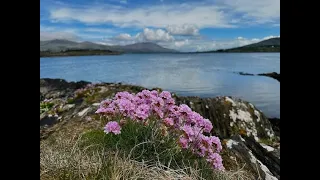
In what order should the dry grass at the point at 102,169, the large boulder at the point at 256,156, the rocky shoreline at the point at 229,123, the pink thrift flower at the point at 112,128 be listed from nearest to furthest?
1. the dry grass at the point at 102,169
2. the pink thrift flower at the point at 112,128
3. the large boulder at the point at 256,156
4. the rocky shoreline at the point at 229,123

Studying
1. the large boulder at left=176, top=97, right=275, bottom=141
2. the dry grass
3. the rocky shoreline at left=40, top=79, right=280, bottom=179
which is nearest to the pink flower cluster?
the dry grass

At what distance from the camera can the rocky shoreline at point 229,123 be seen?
3.13m

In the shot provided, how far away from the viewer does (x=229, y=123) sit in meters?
4.16

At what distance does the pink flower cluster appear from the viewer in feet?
8.19

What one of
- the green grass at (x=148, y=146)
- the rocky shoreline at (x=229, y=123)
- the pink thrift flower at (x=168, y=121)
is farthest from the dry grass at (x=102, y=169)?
the rocky shoreline at (x=229, y=123)

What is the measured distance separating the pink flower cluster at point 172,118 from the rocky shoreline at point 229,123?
52 cm

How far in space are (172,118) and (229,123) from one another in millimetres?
1668

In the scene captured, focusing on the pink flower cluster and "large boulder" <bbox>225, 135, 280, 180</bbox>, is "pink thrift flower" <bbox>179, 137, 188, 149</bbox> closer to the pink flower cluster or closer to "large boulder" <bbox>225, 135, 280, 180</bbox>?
the pink flower cluster

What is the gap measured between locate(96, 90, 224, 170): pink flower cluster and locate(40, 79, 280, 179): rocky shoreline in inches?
20.4

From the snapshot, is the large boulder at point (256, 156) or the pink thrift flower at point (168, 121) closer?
the pink thrift flower at point (168, 121)

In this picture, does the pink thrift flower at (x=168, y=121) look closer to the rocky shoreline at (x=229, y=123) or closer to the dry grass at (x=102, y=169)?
the dry grass at (x=102, y=169)
